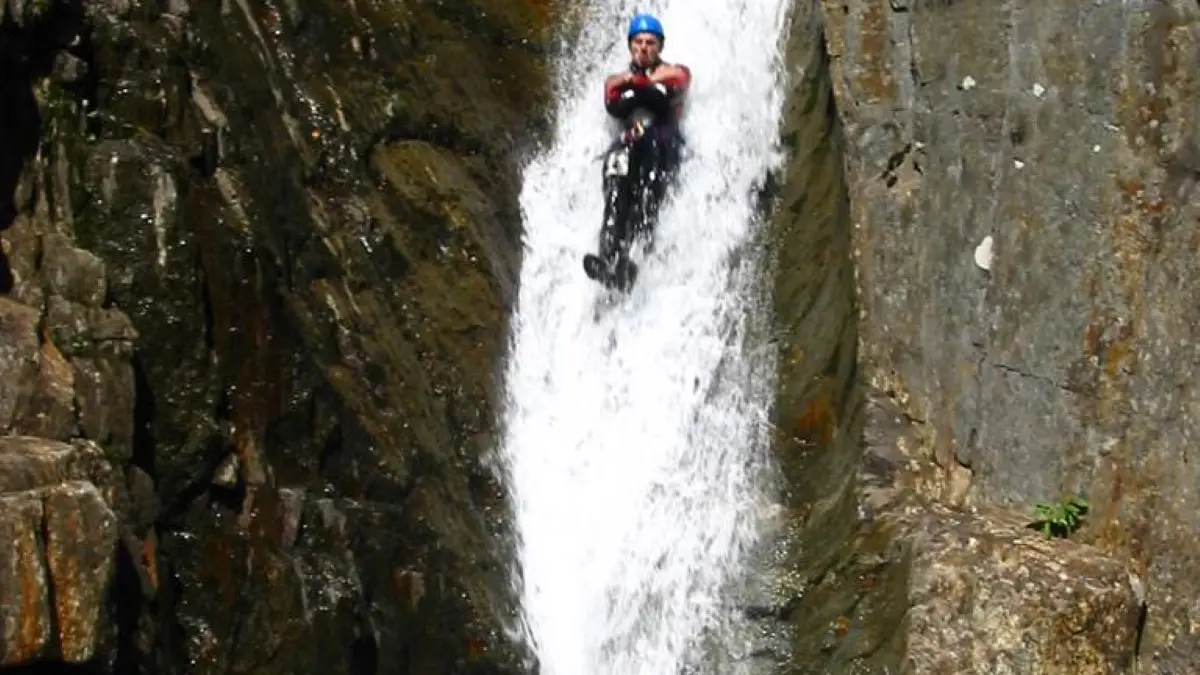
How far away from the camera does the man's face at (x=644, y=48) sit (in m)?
10.5

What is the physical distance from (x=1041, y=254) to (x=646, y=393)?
325cm

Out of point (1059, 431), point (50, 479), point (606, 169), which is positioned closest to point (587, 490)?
point (606, 169)

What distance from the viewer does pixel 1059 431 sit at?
7668 mm

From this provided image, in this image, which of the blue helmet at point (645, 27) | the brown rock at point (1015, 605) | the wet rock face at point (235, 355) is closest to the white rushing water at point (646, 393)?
the wet rock face at point (235, 355)

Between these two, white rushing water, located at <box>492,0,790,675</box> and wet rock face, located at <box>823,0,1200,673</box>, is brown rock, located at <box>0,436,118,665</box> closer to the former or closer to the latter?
white rushing water, located at <box>492,0,790,675</box>

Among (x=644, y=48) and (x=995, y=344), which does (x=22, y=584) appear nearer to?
(x=995, y=344)

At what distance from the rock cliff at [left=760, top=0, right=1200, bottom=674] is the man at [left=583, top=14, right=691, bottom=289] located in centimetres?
125

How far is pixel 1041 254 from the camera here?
7781mm

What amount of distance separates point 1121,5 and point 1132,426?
236 cm

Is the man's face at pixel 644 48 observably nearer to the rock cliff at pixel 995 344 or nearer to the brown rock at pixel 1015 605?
the rock cliff at pixel 995 344

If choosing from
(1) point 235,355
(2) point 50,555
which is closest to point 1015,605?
(1) point 235,355

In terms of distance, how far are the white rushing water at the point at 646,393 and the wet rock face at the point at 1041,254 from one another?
Result: 1172 millimetres

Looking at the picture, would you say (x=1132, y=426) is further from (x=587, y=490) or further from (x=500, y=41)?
(x=500, y=41)

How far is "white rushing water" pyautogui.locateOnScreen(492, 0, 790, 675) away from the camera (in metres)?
8.97
